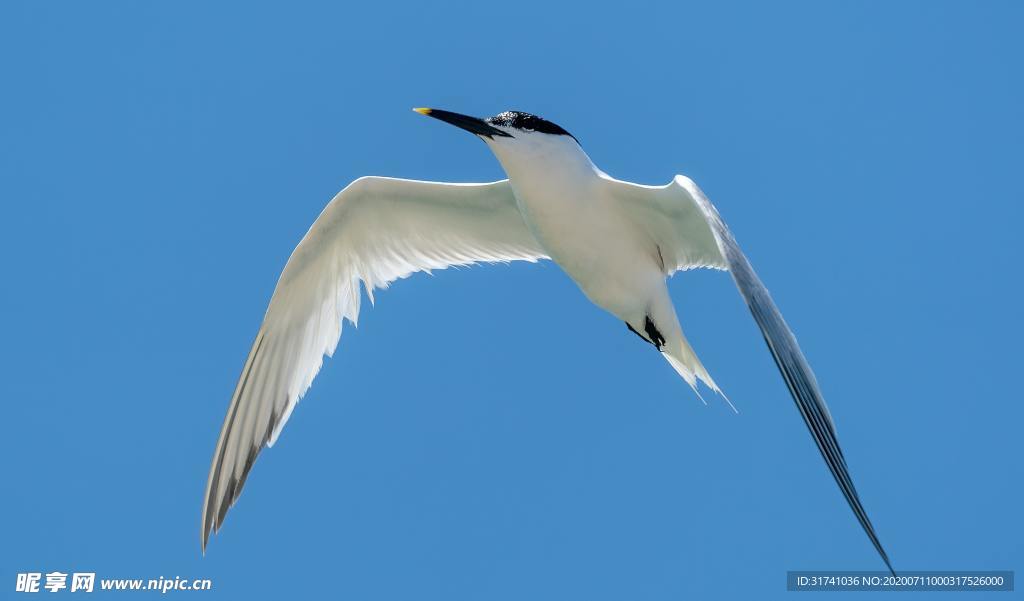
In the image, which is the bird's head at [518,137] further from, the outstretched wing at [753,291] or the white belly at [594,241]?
the outstretched wing at [753,291]

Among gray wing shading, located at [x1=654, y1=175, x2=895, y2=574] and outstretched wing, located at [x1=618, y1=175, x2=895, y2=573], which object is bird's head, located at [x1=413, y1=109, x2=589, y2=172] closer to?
outstretched wing, located at [x1=618, y1=175, x2=895, y2=573]

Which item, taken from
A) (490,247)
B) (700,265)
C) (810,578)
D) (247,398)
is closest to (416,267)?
(490,247)

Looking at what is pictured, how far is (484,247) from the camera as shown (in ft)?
33.4

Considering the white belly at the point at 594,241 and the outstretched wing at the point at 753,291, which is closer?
the outstretched wing at the point at 753,291

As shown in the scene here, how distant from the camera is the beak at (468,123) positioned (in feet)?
28.0

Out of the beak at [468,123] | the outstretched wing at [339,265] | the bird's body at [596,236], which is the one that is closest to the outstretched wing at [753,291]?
the bird's body at [596,236]

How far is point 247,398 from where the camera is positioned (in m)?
9.88

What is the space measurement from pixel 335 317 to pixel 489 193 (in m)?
1.58

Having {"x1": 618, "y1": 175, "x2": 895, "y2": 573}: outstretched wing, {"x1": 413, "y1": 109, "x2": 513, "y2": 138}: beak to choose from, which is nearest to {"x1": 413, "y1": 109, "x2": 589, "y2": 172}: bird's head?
{"x1": 413, "y1": 109, "x2": 513, "y2": 138}: beak

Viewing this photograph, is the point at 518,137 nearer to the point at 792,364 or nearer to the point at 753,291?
the point at 753,291

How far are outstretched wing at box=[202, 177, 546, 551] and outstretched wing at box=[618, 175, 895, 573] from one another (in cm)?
133

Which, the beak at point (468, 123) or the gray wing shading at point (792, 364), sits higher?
the beak at point (468, 123)

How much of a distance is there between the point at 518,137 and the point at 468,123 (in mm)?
347

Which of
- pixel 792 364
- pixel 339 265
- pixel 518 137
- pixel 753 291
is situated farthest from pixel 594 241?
pixel 339 265
